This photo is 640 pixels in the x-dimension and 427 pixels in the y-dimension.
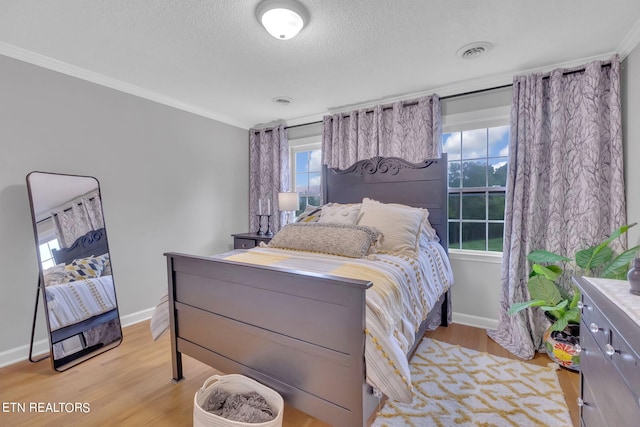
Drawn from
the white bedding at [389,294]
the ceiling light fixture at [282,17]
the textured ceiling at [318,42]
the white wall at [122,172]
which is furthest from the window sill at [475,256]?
the white wall at [122,172]

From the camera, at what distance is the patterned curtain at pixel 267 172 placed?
3834mm

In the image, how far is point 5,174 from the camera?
2152 millimetres

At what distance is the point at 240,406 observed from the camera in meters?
1.42

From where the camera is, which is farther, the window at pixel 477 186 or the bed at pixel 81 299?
the window at pixel 477 186

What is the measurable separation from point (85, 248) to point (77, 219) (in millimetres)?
249

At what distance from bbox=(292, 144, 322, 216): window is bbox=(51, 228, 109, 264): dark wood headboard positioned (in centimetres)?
219

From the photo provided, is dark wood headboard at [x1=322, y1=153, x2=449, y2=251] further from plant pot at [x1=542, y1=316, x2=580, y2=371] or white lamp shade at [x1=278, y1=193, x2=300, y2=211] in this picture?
plant pot at [x1=542, y1=316, x2=580, y2=371]

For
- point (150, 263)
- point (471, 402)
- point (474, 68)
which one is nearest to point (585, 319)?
point (471, 402)

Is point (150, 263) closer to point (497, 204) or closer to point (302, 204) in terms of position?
point (302, 204)

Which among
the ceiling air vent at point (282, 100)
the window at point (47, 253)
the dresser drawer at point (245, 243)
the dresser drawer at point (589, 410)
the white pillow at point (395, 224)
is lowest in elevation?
the dresser drawer at point (589, 410)

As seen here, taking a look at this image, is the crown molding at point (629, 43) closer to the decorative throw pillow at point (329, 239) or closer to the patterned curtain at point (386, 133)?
the patterned curtain at point (386, 133)

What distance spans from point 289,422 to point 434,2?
248 cm

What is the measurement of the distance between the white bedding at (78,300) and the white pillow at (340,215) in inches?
77.3

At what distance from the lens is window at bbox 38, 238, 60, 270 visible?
7.23 ft
